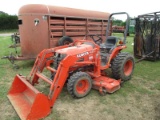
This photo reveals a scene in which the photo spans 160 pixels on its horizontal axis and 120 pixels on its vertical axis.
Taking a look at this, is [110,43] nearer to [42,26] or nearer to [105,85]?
[105,85]

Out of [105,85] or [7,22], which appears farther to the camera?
[7,22]

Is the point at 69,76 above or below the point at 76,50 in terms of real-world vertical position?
below

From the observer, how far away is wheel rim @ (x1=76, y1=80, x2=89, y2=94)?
3.88m

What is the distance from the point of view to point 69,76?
13.4 feet

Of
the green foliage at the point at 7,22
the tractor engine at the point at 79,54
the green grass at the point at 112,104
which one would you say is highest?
the green foliage at the point at 7,22

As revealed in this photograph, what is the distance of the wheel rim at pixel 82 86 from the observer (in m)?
3.88

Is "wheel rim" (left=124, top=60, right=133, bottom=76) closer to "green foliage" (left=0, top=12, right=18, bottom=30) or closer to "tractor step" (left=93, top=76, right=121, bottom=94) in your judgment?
"tractor step" (left=93, top=76, right=121, bottom=94)

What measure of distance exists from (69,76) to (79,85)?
13.5 inches

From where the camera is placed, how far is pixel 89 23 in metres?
7.78

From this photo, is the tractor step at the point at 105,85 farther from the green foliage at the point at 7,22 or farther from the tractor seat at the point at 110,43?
the green foliage at the point at 7,22

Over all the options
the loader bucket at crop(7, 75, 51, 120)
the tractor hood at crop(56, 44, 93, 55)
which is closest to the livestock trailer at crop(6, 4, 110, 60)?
the loader bucket at crop(7, 75, 51, 120)

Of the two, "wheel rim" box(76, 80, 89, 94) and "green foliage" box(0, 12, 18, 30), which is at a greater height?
"green foliage" box(0, 12, 18, 30)

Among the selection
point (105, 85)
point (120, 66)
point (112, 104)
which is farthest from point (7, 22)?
point (112, 104)

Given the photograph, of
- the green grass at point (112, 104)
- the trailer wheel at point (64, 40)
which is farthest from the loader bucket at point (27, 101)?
the trailer wheel at point (64, 40)
